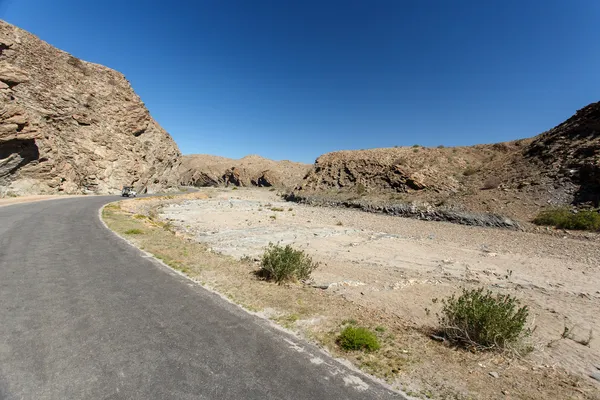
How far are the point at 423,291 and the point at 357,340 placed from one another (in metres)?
4.83

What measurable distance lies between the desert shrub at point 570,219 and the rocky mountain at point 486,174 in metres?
1.43

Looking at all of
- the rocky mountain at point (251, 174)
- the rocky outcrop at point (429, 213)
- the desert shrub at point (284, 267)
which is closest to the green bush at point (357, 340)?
the desert shrub at point (284, 267)

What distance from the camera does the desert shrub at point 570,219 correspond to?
1852cm

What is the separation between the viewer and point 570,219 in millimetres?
19406

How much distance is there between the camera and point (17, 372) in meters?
3.71

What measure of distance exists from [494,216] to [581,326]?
744 inches

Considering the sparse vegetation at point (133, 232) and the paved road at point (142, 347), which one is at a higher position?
the paved road at point (142, 347)

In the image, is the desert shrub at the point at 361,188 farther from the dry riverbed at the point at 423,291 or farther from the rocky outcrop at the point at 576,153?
the dry riverbed at the point at 423,291

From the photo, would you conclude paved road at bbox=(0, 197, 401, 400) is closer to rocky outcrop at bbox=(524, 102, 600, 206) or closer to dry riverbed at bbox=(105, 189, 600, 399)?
dry riverbed at bbox=(105, 189, 600, 399)

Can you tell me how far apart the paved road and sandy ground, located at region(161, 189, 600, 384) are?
3.40 meters

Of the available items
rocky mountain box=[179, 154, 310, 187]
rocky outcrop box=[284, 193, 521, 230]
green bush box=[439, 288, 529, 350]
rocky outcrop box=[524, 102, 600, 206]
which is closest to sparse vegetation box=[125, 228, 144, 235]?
green bush box=[439, 288, 529, 350]

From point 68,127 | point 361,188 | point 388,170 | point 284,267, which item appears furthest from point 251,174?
point 284,267

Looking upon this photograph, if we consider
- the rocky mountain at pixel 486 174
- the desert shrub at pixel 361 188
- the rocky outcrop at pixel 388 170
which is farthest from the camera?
the desert shrub at pixel 361 188

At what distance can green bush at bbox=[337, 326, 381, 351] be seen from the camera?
4.79 meters
